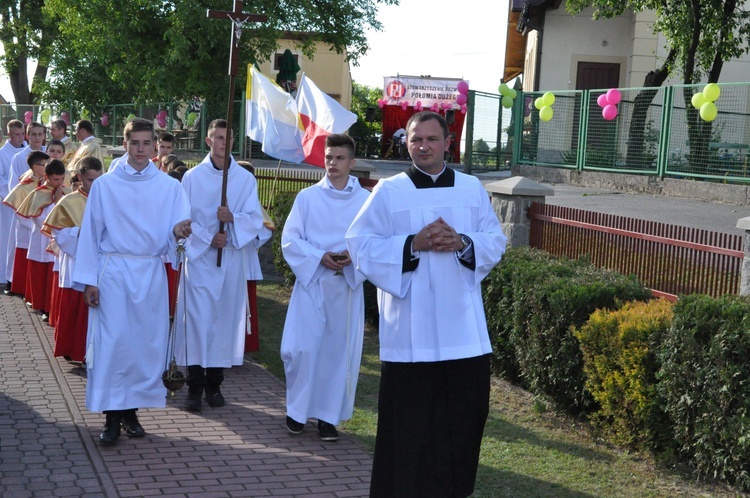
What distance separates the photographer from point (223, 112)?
26859mm

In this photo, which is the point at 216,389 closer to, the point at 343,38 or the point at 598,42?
the point at 598,42

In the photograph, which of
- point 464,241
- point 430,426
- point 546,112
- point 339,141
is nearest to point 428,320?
point 464,241

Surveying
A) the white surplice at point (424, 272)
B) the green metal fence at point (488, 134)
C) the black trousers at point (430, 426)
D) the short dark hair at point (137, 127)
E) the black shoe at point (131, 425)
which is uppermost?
the green metal fence at point (488, 134)

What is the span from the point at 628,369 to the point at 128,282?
10.7ft

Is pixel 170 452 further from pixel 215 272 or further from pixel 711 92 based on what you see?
pixel 711 92

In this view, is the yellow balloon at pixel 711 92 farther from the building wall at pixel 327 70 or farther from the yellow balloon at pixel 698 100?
the building wall at pixel 327 70

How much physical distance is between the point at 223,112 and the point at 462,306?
885 inches

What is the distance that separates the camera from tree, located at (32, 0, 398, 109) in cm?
2617

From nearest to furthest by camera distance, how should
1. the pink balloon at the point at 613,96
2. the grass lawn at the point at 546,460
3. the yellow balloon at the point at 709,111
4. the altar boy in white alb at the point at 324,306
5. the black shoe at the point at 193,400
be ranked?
the grass lawn at the point at 546,460
the altar boy in white alb at the point at 324,306
the black shoe at the point at 193,400
the yellow balloon at the point at 709,111
the pink balloon at the point at 613,96

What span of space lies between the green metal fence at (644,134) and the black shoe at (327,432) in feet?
35.2

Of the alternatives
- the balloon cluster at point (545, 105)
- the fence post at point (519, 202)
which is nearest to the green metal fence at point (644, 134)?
the balloon cluster at point (545, 105)

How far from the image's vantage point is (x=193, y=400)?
7531mm

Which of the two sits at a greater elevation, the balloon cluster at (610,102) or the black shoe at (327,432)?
the balloon cluster at (610,102)

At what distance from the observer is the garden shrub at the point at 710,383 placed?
18.5 ft
